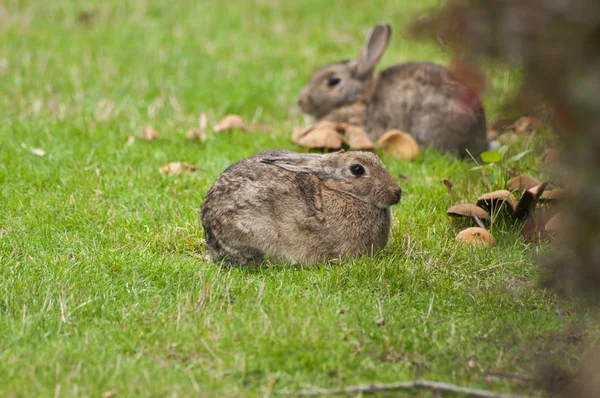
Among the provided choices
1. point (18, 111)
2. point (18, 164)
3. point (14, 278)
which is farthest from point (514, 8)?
point (18, 111)

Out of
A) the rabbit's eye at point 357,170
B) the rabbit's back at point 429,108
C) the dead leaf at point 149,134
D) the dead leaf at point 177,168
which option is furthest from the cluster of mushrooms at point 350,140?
the rabbit's eye at point 357,170

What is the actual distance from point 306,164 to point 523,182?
6.37 ft

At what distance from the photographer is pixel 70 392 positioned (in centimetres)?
434

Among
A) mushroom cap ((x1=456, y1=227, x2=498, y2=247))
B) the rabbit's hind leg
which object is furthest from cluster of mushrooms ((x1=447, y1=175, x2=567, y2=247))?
the rabbit's hind leg

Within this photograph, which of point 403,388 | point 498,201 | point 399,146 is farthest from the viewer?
point 399,146

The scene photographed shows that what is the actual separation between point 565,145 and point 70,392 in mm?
2698

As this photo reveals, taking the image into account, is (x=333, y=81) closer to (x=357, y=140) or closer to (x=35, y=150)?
(x=357, y=140)

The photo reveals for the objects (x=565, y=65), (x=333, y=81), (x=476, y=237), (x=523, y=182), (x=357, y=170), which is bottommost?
(x=333, y=81)

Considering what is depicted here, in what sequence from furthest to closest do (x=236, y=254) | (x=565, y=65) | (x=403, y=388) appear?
1. (x=236, y=254)
2. (x=403, y=388)
3. (x=565, y=65)

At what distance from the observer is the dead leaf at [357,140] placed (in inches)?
334

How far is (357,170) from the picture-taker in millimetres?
6551

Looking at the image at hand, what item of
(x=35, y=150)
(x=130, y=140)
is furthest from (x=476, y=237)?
(x=35, y=150)

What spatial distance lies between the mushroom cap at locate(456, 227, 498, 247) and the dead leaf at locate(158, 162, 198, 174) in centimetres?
288

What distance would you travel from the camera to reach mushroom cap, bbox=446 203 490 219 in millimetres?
6672
